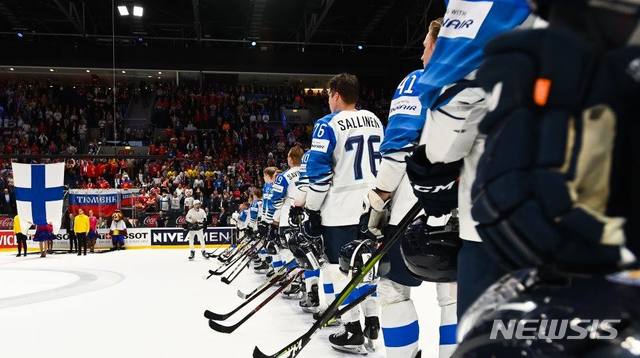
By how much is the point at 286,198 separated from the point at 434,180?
5.06 metres

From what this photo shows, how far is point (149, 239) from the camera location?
14273 millimetres

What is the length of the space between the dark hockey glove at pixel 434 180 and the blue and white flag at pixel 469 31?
0.17 meters

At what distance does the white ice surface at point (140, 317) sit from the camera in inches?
142

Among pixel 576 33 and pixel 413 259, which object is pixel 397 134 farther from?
pixel 576 33

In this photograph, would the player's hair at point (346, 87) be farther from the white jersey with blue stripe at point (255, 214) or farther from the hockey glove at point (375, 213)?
the white jersey with blue stripe at point (255, 214)

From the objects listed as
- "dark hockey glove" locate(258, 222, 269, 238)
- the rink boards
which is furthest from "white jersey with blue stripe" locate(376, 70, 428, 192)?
the rink boards

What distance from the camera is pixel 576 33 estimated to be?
64 centimetres

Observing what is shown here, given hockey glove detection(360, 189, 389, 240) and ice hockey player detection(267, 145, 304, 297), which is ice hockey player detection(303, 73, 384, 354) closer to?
hockey glove detection(360, 189, 389, 240)

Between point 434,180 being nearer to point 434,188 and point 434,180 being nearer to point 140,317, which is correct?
point 434,188

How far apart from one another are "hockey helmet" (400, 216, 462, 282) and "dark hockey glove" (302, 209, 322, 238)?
209 cm

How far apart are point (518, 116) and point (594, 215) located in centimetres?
14

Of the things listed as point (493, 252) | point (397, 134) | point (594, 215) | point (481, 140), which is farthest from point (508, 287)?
point (397, 134)

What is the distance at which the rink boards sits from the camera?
539 inches

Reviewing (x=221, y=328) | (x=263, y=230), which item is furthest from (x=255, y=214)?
(x=221, y=328)
